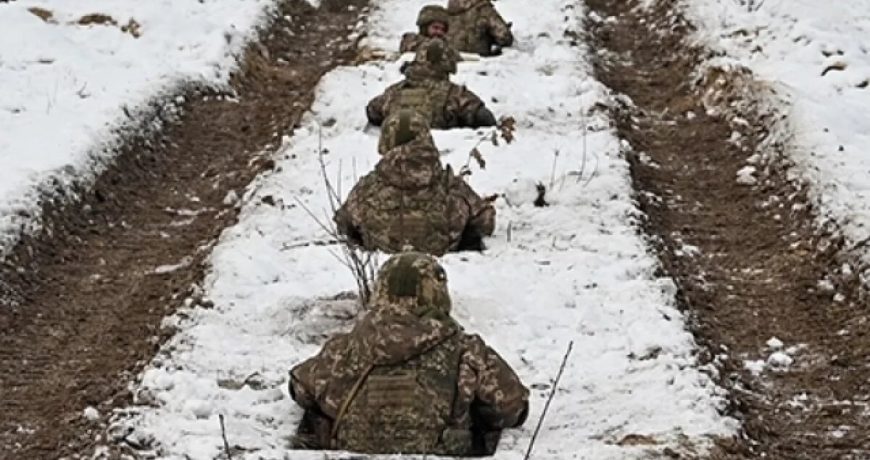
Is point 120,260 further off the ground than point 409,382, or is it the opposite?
point 409,382

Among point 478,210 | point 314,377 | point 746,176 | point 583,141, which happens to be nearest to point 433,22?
point 583,141

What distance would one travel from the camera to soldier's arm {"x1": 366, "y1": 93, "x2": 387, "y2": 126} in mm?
13367

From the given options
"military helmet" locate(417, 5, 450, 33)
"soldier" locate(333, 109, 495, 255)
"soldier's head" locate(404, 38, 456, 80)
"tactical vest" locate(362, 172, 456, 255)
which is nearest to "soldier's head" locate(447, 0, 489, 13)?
"military helmet" locate(417, 5, 450, 33)

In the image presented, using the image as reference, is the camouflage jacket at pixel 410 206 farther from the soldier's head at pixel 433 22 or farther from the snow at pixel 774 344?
the soldier's head at pixel 433 22

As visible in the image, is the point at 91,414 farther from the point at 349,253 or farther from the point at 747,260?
the point at 747,260

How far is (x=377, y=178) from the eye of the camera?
10.3 meters

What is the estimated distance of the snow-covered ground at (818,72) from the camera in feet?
36.6

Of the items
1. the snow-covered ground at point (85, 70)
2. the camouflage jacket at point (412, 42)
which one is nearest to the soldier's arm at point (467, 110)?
the camouflage jacket at point (412, 42)

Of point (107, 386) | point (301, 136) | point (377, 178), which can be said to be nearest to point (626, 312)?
point (377, 178)

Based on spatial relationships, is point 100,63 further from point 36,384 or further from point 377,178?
point 36,384

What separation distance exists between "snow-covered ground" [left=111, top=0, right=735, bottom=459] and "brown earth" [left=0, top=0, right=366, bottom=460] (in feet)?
1.12

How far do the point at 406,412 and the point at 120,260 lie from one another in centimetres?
437

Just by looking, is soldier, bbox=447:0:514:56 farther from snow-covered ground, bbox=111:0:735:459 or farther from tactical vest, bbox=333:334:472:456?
tactical vest, bbox=333:334:472:456

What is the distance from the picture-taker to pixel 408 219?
10219 millimetres
